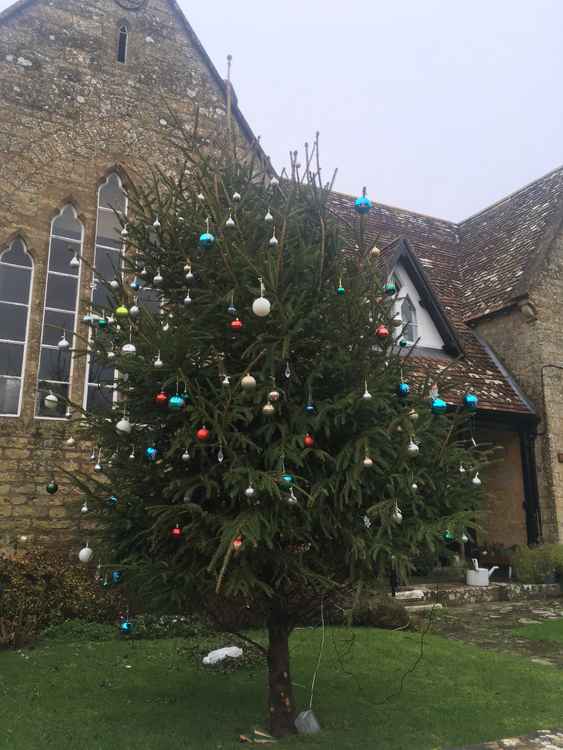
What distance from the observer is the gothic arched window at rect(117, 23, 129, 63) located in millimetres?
11562

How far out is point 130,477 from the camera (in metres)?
4.96

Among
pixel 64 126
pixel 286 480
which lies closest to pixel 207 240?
pixel 286 480

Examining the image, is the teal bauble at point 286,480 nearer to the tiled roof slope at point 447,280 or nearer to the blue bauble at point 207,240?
the blue bauble at point 207,240

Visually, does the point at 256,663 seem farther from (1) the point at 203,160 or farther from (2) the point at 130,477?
(1) the point at 203,160

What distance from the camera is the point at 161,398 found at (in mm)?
4574

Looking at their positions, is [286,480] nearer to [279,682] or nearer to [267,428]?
[267,428]

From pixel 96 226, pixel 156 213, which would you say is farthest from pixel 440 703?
pixel 96 226

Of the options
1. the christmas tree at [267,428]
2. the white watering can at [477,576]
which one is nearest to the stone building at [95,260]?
the white watering can at [477,576]

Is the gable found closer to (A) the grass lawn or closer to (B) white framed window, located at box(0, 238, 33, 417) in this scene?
(B) white framed window, located at box(0, 238, 33, 417)

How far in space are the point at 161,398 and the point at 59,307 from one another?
656 cm

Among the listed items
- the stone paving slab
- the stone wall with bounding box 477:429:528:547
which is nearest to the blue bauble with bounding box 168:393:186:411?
the stone paving slab

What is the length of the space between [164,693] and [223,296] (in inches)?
153

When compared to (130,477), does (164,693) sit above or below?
below

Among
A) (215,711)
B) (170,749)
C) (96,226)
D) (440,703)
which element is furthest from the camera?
(96,226)
